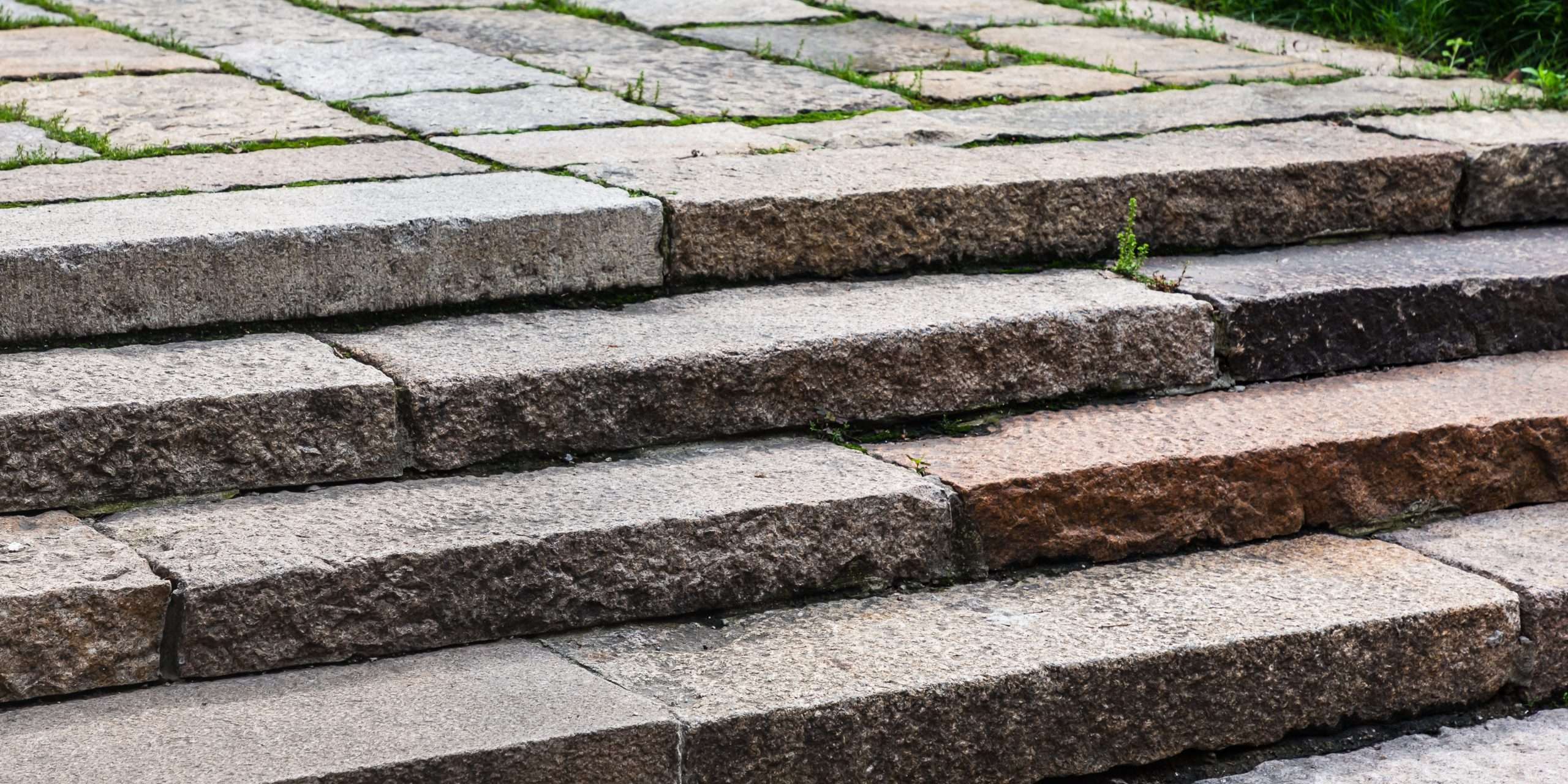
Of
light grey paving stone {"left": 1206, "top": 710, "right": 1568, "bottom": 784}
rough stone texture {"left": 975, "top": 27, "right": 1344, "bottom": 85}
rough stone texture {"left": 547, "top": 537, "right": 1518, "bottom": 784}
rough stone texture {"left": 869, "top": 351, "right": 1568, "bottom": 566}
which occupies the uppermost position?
rough stone texture {"left": 975, "top": 27, "right": 1344, "bottom": 85}

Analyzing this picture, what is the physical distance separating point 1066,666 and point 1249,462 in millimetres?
587

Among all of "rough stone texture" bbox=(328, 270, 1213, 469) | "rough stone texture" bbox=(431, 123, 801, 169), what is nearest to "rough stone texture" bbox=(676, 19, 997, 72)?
"rough stone texture" bbox=(431, 123, 801, 169)

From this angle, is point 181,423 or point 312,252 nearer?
point 181,423

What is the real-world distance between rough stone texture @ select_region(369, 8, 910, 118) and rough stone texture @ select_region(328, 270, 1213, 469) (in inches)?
39.1

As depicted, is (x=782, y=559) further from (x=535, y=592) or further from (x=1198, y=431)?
Result: (x=1198, y=431)

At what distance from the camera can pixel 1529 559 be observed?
108 inches

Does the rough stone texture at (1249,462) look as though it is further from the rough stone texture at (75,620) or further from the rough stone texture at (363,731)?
the rough stone texture at (75,620)

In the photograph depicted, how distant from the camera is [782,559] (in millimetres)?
2502

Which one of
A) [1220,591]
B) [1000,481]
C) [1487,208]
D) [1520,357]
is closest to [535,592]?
[1000,481]

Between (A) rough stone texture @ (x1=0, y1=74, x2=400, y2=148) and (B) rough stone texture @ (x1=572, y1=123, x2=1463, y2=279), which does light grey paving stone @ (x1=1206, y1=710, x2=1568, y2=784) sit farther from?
(A) rough stone texture @ (x1=0, y1=74, x2=400, y2=148)

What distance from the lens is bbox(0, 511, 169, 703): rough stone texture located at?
2.14m

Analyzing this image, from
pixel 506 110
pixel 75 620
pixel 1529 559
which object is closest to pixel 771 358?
pixel 75 620

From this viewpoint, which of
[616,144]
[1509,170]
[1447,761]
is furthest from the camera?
[1509,170]

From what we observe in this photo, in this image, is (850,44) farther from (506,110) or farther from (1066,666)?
(1066,666)
